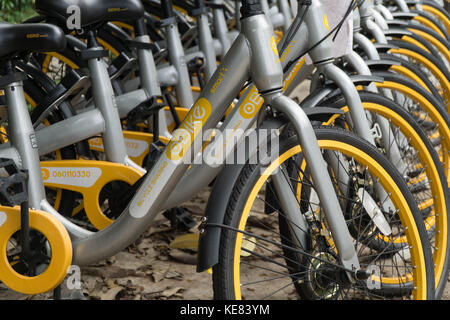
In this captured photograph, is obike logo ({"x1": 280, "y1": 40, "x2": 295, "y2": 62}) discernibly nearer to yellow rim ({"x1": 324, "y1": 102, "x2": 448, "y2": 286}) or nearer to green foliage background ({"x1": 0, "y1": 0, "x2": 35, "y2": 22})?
yellow rim ({"x1": 324, "y1": 102, "x2": 448, "y2": 286})

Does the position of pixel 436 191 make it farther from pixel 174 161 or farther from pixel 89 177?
pixel 89 177

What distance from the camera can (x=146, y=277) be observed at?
2945 millimetres

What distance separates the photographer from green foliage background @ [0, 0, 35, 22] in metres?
4.41

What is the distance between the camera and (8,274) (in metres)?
2.31

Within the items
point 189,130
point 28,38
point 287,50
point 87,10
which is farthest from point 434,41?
point 28,38

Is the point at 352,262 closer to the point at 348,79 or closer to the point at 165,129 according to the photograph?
the point at 348,79

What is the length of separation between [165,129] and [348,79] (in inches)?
51.7

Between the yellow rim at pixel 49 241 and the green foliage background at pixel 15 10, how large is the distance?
2456 mm

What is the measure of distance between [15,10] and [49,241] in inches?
113

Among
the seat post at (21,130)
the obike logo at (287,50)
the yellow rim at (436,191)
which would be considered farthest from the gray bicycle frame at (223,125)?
the seat post at (21,130)

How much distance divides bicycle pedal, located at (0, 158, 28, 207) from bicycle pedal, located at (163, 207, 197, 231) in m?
1.21

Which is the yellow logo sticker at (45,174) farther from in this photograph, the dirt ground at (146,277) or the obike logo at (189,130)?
the obike logo at (189,130)

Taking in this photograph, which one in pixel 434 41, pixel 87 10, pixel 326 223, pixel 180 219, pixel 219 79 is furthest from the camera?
pixel 434 41

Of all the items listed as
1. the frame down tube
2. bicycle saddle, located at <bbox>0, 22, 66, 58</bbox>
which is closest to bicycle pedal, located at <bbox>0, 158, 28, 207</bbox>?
the frame down tube
